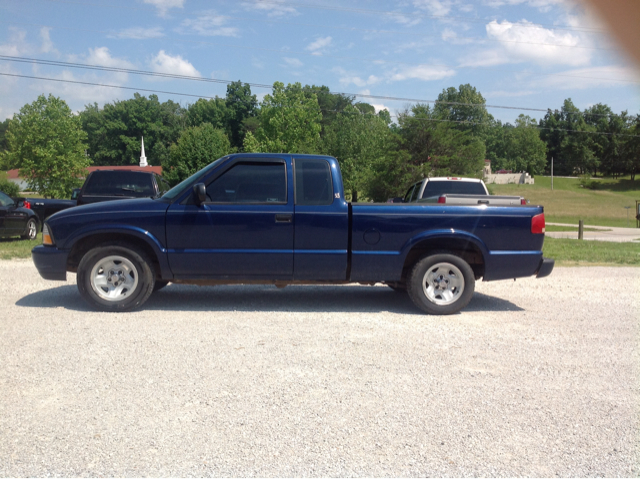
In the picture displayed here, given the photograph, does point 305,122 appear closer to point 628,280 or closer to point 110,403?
point 628,280

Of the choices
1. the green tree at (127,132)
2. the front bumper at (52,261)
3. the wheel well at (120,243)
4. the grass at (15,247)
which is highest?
the green tree at (127,132)

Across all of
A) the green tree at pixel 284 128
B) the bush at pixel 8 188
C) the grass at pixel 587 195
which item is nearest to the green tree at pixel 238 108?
the green tree at pixel 284 128

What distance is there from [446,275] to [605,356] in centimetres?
217

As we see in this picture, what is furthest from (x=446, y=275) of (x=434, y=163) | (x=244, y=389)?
(x=434, y=163)

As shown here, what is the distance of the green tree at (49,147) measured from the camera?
41.3m

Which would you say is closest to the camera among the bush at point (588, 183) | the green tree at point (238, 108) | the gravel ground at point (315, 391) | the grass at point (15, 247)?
the gravel ground at point (315, 391)

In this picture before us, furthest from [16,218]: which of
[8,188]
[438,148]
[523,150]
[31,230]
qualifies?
[523,150]

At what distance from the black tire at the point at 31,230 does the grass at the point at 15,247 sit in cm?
17

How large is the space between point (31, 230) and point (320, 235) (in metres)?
12.1

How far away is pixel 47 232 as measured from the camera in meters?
6.95

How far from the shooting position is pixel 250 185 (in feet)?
22.8

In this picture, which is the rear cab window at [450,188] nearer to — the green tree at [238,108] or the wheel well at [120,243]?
the wheel well at [120,243]

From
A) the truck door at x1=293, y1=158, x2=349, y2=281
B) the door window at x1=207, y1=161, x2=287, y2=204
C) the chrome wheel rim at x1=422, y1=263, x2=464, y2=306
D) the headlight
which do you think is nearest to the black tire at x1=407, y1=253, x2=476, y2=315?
the chrome wheel rim at x1=422, y1=263, x2=464, y2=306

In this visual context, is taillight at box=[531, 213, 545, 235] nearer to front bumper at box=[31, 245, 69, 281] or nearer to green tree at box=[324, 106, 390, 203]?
front bumper at box=[31, 245, 69, 281]
